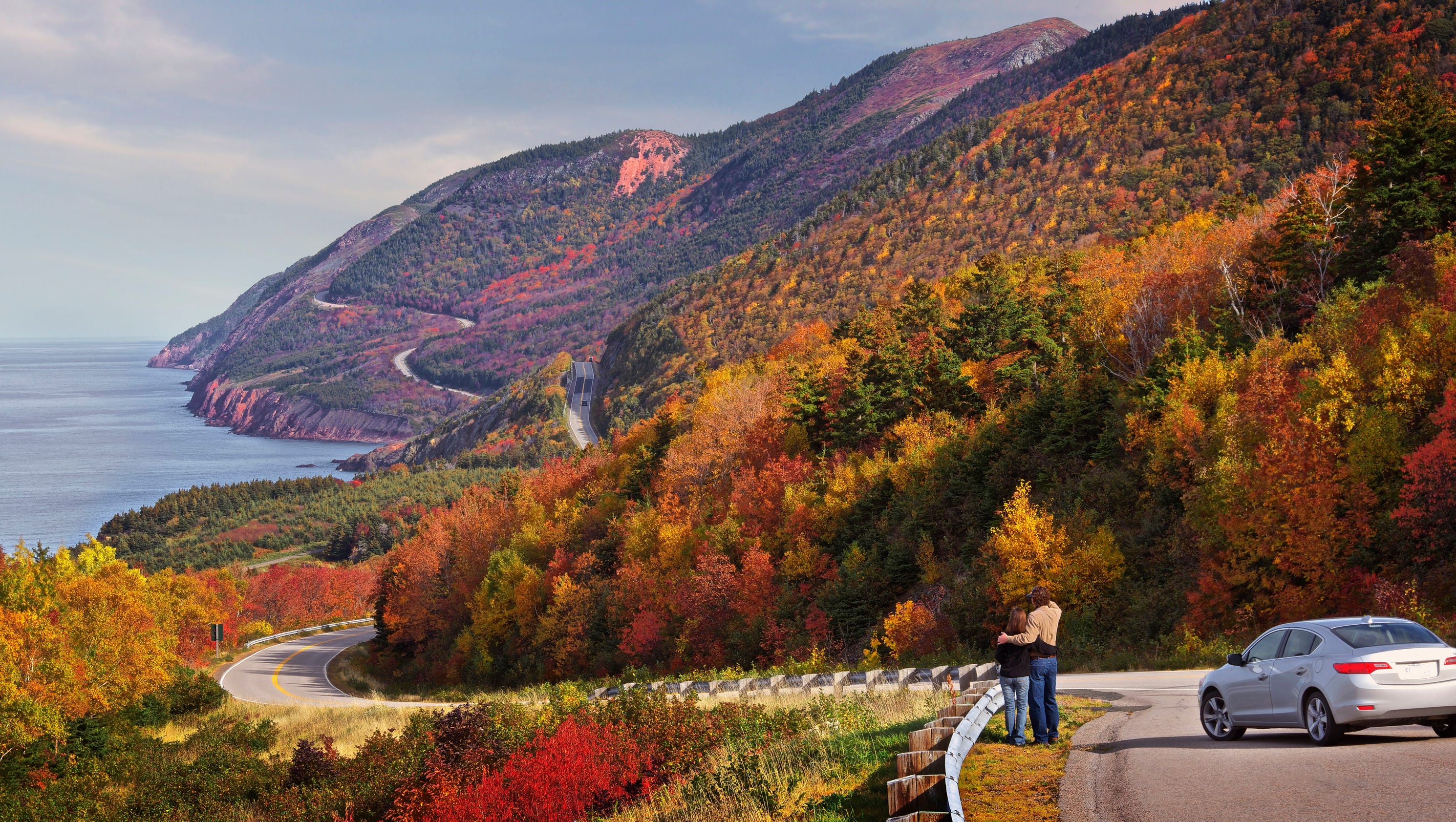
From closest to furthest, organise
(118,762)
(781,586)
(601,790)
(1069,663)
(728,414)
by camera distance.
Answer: (601,790) < (1069,663) < (118,762) < (781,586) < (728,414)

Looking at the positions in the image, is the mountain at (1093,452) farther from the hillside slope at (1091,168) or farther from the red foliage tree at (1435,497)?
the hillside slope at (1091,168)

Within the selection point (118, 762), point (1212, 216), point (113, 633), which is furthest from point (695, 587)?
point (1212, 216)

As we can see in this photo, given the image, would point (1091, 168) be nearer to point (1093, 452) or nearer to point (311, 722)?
point (1093, 452)

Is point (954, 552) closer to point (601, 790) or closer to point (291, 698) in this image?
point (601, 790)

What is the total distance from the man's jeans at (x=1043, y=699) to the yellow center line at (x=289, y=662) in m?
50.3

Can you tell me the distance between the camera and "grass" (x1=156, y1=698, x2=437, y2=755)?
1350 inches

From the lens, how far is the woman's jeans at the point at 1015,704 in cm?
1192

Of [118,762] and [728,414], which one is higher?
[728,414]

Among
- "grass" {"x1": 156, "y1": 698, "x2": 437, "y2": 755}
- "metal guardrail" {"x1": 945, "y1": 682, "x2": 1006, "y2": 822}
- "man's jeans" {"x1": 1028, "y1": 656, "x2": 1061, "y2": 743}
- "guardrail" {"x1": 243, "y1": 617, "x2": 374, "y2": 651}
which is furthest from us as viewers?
"guardrail" {"x1": 243, "y1": 617, "x2": 374, "y2": 651}

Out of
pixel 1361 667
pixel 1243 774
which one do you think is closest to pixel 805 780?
pixel 1243 774

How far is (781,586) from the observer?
51781mm

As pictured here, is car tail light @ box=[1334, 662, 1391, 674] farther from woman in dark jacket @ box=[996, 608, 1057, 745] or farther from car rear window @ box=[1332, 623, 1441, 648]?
woman in dark jacket @ box=[996, 608, 1057, 745]

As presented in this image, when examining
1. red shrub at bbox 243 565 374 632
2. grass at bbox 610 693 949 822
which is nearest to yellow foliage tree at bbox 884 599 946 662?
grass at bbox 610 693 949 822

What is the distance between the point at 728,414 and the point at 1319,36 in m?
91.9
